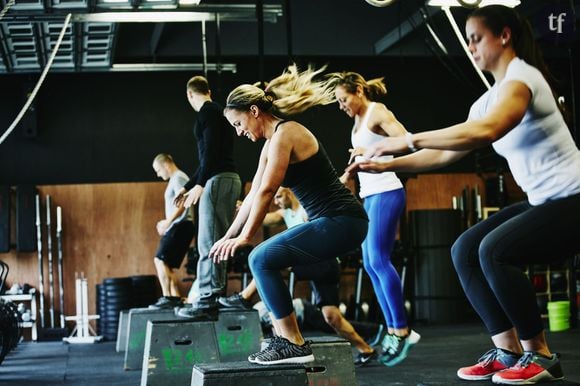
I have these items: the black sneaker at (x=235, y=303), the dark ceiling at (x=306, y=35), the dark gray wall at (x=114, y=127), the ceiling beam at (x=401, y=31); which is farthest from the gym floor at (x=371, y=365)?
the ceiling beam at (x=401, y=31)

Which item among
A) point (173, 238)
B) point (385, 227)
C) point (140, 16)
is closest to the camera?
point (385, 227)

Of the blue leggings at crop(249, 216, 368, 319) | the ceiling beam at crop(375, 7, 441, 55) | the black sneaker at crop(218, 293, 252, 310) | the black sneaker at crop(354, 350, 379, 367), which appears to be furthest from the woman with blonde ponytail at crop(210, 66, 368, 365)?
the ceiling beam at crop(375, 7, 441, 55)

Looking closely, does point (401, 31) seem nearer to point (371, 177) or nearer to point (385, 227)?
point (371, 177)

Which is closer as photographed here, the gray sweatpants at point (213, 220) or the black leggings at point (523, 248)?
the black leggings at point (523, 248)

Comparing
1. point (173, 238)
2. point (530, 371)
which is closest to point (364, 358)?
point (173, 238)

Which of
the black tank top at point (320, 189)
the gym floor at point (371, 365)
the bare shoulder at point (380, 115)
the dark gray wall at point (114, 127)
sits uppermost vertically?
the dark gray wall at point (114, 127)

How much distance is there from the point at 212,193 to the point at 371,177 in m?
1.00

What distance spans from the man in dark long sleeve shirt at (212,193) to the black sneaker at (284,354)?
173cm

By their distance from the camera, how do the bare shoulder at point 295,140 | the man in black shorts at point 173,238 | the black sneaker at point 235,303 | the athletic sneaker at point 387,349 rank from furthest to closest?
1. the man in black shorts at point 173,238
2. the black sneaker at point 235,303
3. the athletic sneaker at point 387,349
4. the bare shoulder at point 295,140

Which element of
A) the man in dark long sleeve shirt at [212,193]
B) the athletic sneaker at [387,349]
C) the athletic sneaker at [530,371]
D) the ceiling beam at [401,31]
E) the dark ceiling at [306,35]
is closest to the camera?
the athletic sneaker at [530,371]

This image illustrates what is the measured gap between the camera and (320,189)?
3.88 metres

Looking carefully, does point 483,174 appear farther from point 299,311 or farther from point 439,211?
point 299,311

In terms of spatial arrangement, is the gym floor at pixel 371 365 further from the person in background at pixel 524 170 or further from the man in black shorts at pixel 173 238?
the man in black shorts at pixel 173 238

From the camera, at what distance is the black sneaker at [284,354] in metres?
3.63
